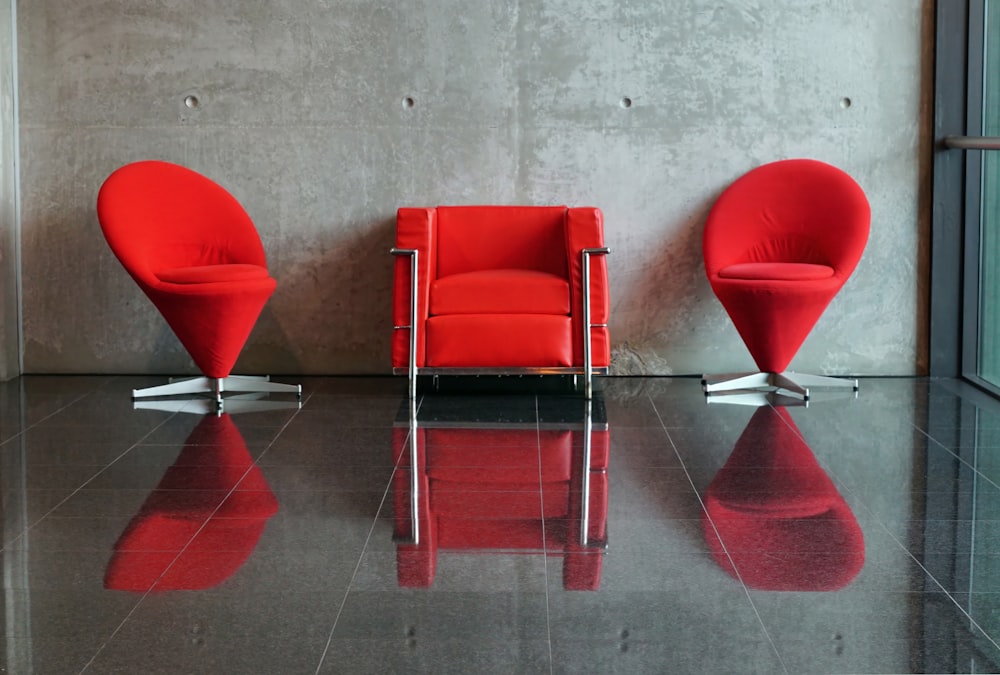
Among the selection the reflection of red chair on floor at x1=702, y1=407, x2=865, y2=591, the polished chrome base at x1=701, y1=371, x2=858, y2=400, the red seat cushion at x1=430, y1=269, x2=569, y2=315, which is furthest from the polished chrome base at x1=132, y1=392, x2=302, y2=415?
the reflection of red chair on floor at x1=702, y1=407, x2=865, y2=591

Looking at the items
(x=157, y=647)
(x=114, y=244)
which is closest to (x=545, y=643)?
(x=157, y=647)

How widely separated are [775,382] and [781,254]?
727mm

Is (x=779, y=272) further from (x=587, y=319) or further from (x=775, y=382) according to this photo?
(x=587, y=319)

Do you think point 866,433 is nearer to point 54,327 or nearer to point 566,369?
point 566,369

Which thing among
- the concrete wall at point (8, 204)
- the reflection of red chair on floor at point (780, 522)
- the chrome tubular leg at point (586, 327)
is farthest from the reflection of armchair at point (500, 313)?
the concrete wall at point (8, 204)

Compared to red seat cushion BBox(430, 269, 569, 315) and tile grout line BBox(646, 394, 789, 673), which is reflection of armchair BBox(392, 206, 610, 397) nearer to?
red seat cushion BBox(430, 269, 569, 315)

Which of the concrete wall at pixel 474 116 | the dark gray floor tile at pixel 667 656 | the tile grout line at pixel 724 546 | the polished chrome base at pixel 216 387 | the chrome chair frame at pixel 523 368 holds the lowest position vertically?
the dark gray floor tile at pixel 667 656

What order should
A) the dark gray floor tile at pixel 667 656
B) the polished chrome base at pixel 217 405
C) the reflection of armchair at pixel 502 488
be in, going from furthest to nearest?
the polished chrome base at pixel 217 405
the reflection of armchair at pixel 502 488
the dark gray floor tile at pixel 667 656

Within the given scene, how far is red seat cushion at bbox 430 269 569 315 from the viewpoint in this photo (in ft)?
18.3

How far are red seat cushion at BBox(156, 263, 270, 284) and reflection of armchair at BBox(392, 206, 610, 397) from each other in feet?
2.32

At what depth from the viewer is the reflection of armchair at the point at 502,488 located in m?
3.30

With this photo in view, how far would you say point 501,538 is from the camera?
3393 millimetres

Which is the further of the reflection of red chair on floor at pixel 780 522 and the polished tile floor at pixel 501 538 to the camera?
the reflection of red chair on floor at pixel 780 522

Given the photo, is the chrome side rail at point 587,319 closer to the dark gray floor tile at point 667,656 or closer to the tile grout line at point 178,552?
the tile grout line at point 178,552
